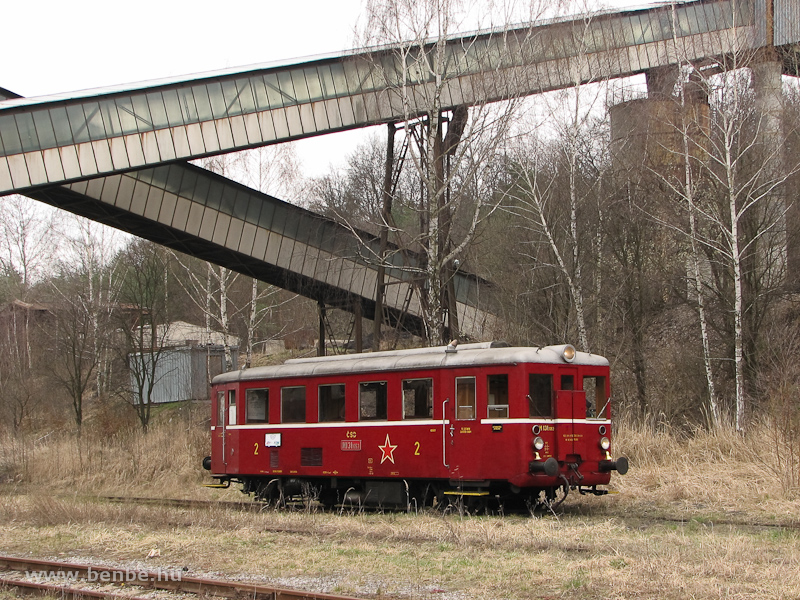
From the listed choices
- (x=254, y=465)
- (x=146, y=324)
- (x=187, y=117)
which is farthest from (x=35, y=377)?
(x=254, y=465)

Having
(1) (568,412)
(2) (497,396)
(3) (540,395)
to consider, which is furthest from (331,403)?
(1) (568,412)

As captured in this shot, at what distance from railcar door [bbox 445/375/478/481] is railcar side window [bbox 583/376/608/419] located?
2.11 meters

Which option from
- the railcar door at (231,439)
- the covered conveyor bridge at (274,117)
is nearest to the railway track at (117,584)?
the railcar door at (231,439)

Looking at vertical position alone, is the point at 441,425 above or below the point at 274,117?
below

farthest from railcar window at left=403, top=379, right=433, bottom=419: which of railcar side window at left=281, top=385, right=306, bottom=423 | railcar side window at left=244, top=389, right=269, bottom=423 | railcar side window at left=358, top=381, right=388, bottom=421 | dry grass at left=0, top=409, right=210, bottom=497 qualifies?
dry grass at left=0, top=409, right=210, bottom=497

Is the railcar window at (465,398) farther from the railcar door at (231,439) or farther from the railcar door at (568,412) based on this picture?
the railcar door at (231,439)

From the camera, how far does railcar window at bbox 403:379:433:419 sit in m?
14.3

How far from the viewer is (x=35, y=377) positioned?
41.6 meters

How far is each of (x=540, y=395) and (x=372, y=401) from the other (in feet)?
10.2

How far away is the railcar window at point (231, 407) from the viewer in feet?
58.9

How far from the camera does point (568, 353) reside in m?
14.0

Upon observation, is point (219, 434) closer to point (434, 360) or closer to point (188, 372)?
point (434, 360)

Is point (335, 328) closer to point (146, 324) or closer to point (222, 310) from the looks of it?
point (146, 324)

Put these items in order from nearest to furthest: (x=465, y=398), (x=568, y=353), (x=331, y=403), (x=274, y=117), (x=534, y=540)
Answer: (x=534, y=540) < (x=465, y=398) < (x=568, y=353) < (x=331, y=403) < (x=274, y=117)
